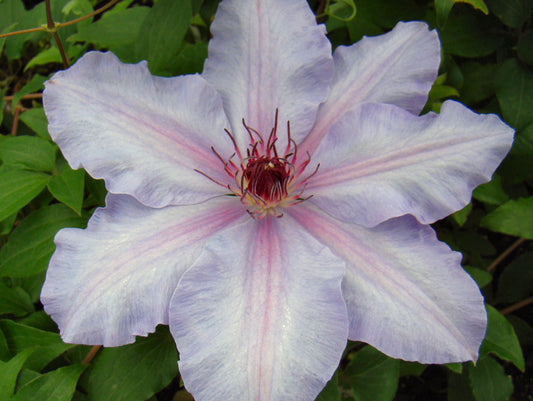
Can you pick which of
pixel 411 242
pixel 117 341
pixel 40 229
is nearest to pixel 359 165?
pixel 411 242

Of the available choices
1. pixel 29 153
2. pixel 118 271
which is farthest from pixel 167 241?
pixel 29 153

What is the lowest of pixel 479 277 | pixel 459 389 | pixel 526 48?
pixel 459 389

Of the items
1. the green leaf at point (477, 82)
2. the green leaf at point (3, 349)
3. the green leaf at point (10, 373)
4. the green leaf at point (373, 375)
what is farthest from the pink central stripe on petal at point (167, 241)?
the green leaf at point (477, 82)

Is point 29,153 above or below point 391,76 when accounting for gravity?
below

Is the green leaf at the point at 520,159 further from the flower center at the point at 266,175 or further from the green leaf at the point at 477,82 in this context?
the flower center at the point at 266,175

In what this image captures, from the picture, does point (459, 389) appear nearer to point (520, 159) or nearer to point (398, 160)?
point (520, 159)

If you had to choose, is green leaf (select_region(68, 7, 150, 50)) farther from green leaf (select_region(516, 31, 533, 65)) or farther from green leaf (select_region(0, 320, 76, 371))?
green leaf (select_region(516, 31, 533, 65))
